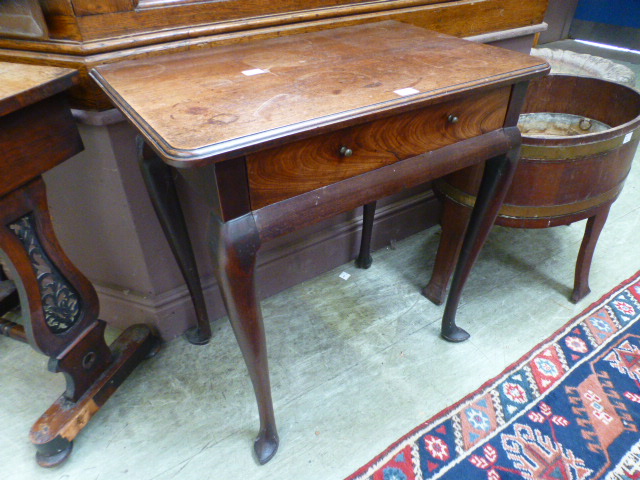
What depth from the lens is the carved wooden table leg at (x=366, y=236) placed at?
5.71ft

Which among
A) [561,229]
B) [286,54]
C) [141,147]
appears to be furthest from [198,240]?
[561,229]

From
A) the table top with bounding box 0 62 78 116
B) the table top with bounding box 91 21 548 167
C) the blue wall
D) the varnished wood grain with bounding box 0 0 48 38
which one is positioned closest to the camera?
the table top with bounding box 91 21 548 167

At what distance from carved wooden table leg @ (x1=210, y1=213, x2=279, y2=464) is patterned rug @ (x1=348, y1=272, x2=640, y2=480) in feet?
1.42

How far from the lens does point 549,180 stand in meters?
1.35

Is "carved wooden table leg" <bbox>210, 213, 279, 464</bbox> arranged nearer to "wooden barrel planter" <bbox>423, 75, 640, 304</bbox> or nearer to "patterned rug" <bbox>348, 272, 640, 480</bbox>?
"patterned rug" <bbox>348, 272, 640, 480</bbox>

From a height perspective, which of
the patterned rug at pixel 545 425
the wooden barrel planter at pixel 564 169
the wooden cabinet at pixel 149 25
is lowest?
the patterned rug at pixel 545 425

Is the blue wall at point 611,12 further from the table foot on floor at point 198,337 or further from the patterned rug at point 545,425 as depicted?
the table foot on floor at point 198,337

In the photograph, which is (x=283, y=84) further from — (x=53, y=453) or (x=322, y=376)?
(x=53, y=453)

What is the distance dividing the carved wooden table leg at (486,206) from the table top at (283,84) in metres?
0.21

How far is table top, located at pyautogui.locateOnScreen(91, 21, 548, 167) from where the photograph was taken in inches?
29.0

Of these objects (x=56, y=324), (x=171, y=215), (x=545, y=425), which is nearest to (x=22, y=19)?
(x=171, y=215)

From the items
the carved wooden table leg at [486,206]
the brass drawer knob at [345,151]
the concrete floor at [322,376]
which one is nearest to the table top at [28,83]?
the brass drawer knob at [345,151]

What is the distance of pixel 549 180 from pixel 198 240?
1.10m

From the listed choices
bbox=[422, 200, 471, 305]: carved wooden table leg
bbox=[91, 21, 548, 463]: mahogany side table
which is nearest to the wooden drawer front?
bbox=[91, 21, 548, 463]: mahogany side table
